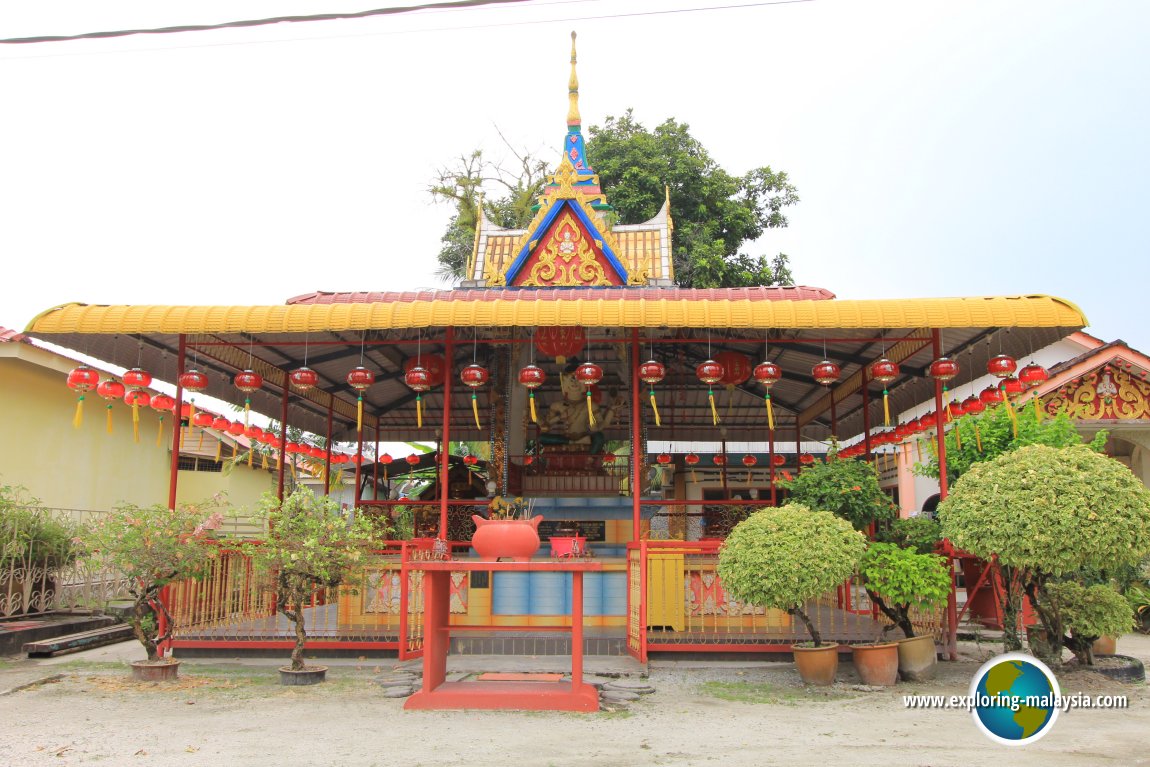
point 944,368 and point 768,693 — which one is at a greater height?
point 944,368

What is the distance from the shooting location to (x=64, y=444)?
49.6ft

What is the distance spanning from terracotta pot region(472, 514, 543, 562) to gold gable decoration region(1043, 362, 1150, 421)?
12.2 m

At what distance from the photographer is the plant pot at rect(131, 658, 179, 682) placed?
8195mm

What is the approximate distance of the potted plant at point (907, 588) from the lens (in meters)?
8.09

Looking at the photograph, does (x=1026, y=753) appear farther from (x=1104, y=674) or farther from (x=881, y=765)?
(x=1104, y=674)

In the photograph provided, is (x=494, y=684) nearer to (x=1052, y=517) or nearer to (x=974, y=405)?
(x=1052, y=517)

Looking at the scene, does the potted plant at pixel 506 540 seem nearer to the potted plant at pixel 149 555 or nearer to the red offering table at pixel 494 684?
the red offering table at pixel 494 684

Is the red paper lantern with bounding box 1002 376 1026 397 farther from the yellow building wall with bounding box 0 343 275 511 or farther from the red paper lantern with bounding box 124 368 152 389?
the yellow building wall with bounding box 0 343 275 511

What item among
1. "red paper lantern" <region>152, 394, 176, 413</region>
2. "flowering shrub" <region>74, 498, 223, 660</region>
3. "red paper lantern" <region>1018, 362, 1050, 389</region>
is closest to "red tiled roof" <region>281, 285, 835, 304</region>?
"red paper lantern" <region>152, 394, 176, 413</region>

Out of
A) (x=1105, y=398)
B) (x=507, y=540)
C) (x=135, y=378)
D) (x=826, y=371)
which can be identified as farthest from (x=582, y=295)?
(x=1105, y=398)

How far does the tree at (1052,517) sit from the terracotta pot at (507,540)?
4.10m

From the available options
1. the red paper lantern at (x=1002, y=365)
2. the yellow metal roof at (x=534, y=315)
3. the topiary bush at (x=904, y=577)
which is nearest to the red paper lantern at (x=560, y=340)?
the yellow metal roof at (x=534, y=315)

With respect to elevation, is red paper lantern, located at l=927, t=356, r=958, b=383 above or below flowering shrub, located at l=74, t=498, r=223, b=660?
above

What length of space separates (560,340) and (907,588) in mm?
4969
